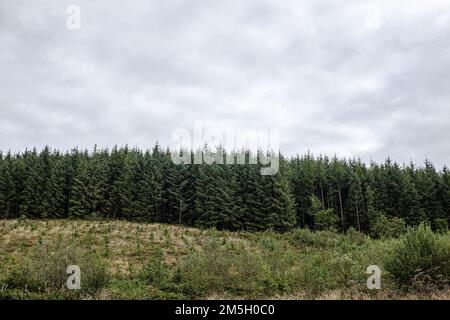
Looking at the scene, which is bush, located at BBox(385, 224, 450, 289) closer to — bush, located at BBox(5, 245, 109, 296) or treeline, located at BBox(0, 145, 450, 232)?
bush, located at BBox(5, 245, 109, 296)

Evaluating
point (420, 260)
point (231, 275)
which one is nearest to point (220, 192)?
point (231, 275)

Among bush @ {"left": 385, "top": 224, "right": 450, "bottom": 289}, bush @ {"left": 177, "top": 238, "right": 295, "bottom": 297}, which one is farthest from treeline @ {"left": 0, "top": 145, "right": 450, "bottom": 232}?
bush @ {"left": 385, "top": 224, "right": 450, "bottom": 289}

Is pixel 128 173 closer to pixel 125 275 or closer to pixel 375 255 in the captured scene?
pixel 125 275

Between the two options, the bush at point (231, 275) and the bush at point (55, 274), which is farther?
the bush at point (231, 275)

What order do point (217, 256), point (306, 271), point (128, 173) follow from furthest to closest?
1. point (128, 173)
2. point (217, 256)
3. point (306, 271)

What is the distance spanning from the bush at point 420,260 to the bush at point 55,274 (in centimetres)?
1204

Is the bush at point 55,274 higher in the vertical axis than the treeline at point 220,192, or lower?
lower

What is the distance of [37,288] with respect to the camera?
14539 millimetres

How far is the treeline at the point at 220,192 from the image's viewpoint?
5828cm

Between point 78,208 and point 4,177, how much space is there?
16.9 m

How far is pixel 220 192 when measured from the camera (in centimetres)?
6019

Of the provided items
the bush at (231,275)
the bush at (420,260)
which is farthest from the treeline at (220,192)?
the bush at (420,260)

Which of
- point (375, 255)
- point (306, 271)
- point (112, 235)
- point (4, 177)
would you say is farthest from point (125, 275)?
point (4, 177)

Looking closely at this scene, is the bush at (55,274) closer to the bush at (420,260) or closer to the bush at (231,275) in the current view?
the bush at (231,275)
